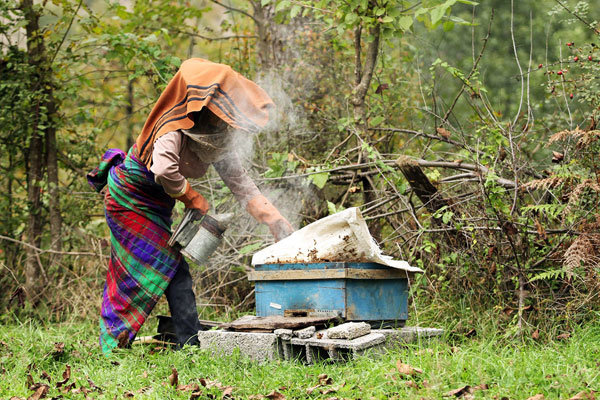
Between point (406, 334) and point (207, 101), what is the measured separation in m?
2.10

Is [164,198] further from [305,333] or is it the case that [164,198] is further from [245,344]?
[305,333]

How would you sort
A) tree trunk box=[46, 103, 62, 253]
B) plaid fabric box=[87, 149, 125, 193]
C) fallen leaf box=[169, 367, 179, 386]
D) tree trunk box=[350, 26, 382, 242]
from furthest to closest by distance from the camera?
tree trunk box=[46, 103, 62, 253] → tree trunk box=[350, 26, 382, 242] → plaid fabric box=[87, 149, 125, 193] → fallen leaf box=[169, 367, 179, 386]

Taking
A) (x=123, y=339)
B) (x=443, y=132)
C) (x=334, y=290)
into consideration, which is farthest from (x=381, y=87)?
(x=123, y=339)

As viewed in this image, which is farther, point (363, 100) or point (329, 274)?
point (363, 100)

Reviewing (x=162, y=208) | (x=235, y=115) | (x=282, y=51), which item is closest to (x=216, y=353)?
(x=162, y=208)

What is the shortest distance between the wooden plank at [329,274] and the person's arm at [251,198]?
0.51 m

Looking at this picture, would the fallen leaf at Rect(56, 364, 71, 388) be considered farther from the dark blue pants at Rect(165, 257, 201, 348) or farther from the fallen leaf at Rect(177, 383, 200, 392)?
the dark blue pants at Rect(165, 257, 201, 348)

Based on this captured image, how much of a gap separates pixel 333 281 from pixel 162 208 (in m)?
1.62

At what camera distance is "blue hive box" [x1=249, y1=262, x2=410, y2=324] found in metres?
4.12

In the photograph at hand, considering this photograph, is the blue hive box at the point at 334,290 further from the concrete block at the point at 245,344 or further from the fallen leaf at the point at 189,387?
the fallen leaf at the point at 189,387

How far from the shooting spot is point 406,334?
4184 mm

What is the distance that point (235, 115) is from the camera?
4.39 metres

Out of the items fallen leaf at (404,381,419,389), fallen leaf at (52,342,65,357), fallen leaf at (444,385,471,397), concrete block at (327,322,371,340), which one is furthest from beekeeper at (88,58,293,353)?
fallen leaf at (444,385,471,397)

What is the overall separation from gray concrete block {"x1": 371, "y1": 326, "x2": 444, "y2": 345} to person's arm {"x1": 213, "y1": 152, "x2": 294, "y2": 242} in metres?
1.20
